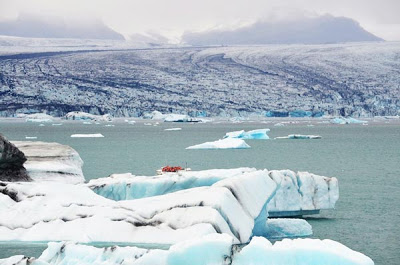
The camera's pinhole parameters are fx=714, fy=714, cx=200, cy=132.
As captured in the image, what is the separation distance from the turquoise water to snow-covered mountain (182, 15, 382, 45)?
12967cm

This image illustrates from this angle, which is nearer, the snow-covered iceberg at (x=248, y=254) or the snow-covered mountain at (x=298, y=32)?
the snow-covered iceberg at (x=248, y=254)

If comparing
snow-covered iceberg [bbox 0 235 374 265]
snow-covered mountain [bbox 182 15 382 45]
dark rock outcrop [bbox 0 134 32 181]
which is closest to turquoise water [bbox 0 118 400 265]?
snow-covered iceberg [bbox 0 235 374 265]

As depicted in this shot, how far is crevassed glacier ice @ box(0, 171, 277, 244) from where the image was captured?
11.1 meters

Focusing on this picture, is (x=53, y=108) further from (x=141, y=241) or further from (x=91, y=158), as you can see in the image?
(x=141, y=241)

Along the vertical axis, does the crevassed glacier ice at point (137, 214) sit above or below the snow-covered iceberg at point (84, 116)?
above

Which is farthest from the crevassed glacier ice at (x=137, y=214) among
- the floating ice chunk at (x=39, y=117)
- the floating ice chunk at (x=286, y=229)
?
the floating ice chunk at (x=39, y=117)

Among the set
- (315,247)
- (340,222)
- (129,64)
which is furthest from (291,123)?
(315,247)

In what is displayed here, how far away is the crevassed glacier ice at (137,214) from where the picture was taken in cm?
1109

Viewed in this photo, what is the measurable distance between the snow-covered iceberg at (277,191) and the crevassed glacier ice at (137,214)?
5.98 feet

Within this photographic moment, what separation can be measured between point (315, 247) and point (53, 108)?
7592cm

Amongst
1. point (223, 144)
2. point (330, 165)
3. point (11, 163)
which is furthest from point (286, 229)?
point (223, 144)

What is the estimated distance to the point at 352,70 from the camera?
96.9 meters

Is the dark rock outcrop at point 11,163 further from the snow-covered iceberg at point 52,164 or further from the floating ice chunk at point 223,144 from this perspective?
the floating ice chunk at point 223,144

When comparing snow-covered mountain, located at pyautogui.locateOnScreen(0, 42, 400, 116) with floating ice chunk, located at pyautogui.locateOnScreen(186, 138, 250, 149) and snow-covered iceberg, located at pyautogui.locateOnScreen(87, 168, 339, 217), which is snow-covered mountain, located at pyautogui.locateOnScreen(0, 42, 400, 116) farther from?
snow-covered iceberg, located at pyautogui.locateOnScreen(87, 168, 339, 217)
